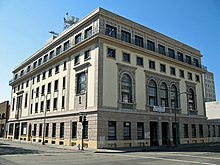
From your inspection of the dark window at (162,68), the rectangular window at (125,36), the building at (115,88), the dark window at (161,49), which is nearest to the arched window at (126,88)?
the building at (115,88)

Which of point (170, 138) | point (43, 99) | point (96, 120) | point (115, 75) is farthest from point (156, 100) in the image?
point (43, 99)

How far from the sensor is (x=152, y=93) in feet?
121

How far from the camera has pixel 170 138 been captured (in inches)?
1460

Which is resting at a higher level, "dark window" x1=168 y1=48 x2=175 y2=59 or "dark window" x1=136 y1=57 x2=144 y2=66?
"dark window" x1=168 y1=48 x2=175 y2=59

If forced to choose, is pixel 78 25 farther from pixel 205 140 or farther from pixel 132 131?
pixel 205 140

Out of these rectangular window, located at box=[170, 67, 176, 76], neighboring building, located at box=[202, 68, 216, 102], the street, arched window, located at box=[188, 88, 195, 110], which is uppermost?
neighboring building, located at box=[202, 68, 216, 102]

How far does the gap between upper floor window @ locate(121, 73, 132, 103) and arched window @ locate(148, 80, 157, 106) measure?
14.9 ft

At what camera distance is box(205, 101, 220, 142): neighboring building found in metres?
50.1

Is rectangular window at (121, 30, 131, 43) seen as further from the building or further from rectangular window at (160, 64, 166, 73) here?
rectangular window at (160, 64, 166, 73)

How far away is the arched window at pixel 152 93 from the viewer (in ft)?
119

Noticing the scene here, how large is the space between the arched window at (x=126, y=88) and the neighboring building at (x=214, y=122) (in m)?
24.9

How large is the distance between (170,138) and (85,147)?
15.3 metres

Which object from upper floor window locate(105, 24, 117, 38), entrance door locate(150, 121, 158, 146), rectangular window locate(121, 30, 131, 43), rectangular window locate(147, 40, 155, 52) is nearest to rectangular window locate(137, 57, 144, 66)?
rectangular window locate(147, 40, 155, 52)

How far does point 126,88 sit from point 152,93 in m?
6.05
